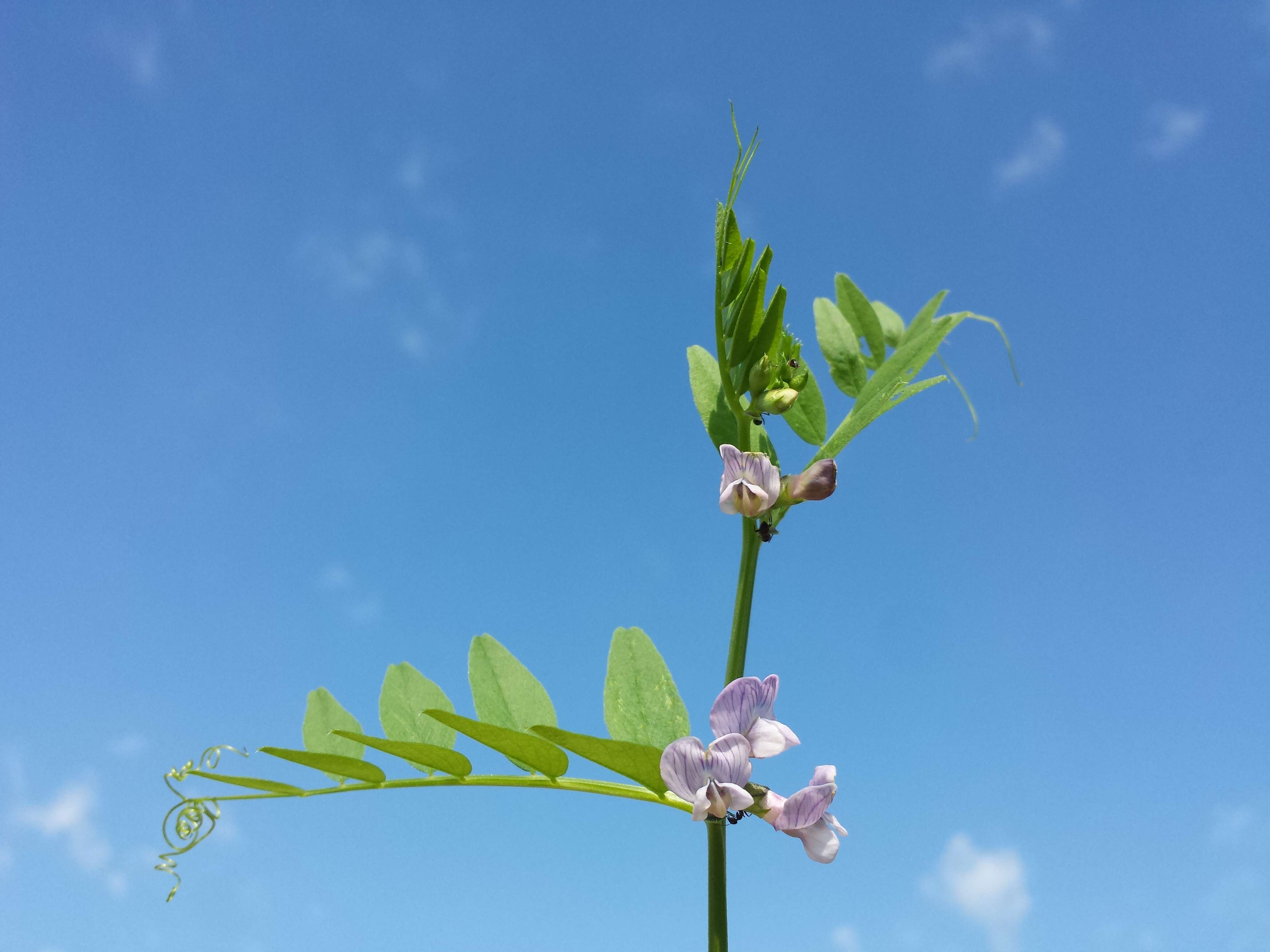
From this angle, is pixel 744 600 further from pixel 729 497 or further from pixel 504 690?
pixel 504 690

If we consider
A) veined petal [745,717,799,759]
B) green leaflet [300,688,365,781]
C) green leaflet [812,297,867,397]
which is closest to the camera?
veined petal [745,717,799,759]

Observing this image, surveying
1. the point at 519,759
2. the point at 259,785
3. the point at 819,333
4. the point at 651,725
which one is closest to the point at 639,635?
the point at 651,725

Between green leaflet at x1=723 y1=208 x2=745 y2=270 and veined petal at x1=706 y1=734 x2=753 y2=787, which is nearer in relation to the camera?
veined petal at x1=706 y1=734 x2=753 y2=787

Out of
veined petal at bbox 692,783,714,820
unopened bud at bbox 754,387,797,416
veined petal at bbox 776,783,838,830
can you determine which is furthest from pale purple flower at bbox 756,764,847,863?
unopened bud at bbox 754,387,797,416

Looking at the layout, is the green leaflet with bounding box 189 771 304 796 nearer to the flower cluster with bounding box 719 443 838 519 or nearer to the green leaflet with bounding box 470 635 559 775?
the green leaflet with bounding box 470 635 559 775

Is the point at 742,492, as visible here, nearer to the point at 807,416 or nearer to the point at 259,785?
the point at 807,416

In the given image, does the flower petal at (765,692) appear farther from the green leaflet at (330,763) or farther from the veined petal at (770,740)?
the green leaflet at (330,763)

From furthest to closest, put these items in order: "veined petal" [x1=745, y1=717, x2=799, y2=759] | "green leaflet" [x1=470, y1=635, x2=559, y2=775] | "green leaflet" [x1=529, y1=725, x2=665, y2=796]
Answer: "green leaflet" [x1=470, y1=635, x2=559, y2=775] < "veined petal" [x1=745, y1=717, x2=799, y2=759] < "green leaflet" [x1=529, y1=725, x2=665, y2=796]
